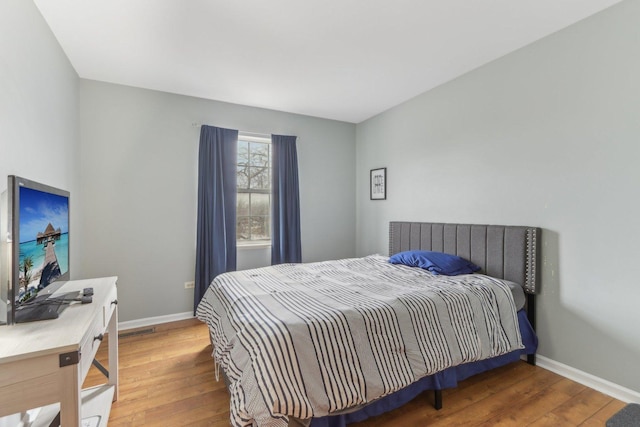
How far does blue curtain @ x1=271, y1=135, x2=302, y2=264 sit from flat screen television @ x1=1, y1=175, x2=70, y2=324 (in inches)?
91.5

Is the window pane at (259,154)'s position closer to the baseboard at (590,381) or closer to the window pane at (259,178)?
the window pane at (259,178)

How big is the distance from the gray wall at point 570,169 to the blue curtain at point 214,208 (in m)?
2.56

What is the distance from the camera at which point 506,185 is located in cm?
258

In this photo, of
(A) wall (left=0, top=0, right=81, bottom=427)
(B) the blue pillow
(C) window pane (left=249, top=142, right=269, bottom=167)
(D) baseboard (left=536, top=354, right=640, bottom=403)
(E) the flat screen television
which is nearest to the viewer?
(E) the flat screen television

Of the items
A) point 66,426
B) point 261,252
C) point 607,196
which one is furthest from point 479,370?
point 261,252

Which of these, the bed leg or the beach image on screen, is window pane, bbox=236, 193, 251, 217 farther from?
the bed leg

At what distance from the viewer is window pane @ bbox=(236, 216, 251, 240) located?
3838 millimetres

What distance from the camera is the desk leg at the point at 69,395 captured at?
1.06 m

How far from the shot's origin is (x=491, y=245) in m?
2.60

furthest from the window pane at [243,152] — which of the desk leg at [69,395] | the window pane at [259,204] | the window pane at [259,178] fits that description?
the desk leg at [69,395]

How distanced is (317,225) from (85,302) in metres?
3.01

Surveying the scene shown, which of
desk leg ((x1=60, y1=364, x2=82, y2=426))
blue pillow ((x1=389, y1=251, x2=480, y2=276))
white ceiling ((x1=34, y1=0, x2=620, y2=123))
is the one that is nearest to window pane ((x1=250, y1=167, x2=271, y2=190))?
white ceiling ((x1=34, y1=0, x2=620, y2=123))

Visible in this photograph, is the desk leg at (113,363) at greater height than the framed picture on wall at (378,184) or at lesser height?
lesser

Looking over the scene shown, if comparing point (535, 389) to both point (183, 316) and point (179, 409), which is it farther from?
point (183, 316)
